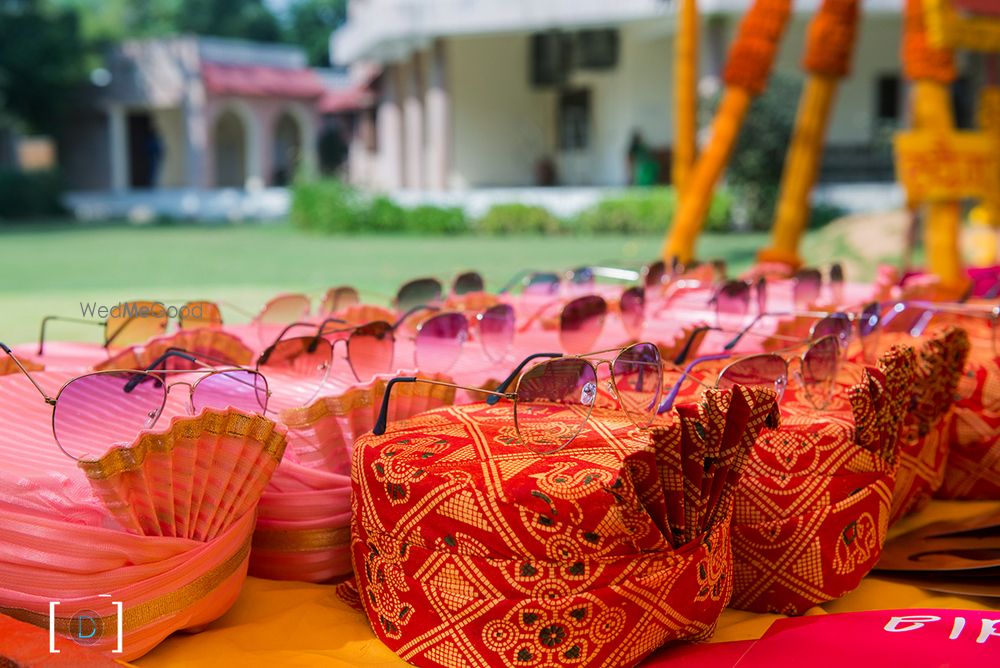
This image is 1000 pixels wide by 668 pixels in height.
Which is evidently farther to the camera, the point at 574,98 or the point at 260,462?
the point at 574,98

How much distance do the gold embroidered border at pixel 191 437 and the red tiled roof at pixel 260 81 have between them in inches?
931

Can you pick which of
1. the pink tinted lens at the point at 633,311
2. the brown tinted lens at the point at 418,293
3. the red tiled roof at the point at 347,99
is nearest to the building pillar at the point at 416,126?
the red tiled roof at the point at 347,99

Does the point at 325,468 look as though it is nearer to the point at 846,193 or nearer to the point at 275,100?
the point at 846,193

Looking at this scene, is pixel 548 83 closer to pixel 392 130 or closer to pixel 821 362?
pixel 392 130

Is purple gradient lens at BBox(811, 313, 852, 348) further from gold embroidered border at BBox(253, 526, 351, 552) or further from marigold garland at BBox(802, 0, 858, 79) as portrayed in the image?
marigold garland at BBox(802, 0, 858, 79)

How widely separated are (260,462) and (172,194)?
70.7 feet

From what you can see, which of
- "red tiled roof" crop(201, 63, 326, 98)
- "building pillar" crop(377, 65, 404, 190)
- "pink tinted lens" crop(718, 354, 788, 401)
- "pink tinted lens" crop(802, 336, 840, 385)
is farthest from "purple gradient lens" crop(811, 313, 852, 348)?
"red tiled roof" crop(201, 63, 326, 98)

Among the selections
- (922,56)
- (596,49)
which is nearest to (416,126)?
(596,49)

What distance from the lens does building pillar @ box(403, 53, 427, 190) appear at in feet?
60.9

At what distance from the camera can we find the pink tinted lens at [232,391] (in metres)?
1.74

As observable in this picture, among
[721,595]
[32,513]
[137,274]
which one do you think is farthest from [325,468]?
[137,274]

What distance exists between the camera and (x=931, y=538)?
7.41ft

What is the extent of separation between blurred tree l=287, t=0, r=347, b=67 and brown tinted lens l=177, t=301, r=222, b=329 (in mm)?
40686

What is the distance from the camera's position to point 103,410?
1.79 m
